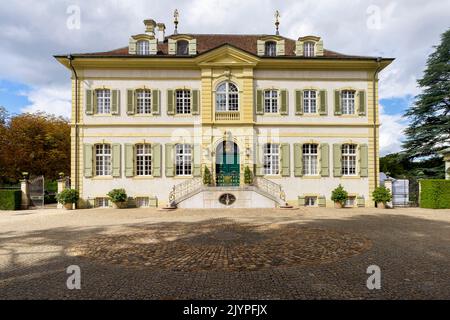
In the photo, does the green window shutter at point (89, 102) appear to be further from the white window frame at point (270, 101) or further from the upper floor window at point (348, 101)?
the upper floor window at point (348, 101)

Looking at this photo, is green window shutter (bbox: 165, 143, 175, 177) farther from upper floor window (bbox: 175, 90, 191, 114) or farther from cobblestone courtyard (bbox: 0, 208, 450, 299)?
cobblestone courtyard (bbox: 0, 208, 450, 299)

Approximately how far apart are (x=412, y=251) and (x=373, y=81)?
578 inches

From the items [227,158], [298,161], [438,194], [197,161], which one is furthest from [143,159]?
[438,194]

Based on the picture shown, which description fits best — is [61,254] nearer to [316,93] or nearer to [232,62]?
[232,62]

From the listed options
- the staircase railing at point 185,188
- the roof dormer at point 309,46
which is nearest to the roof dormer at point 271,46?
the roof dormer at point 309,46

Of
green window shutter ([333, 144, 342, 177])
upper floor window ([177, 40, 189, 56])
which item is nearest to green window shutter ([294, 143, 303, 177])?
green window shutter ([333, 144, 342, 177])

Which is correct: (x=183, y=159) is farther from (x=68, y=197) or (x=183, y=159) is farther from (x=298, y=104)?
(x=298, y=104)

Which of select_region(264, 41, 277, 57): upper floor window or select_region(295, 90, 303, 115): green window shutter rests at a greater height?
select_region(264, 41, 277, 57): upper floor window

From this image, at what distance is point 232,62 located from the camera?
18.3 meters

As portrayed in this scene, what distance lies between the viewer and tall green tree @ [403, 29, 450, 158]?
77.7ft

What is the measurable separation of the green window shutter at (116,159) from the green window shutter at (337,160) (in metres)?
13.5

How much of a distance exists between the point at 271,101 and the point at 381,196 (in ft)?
29.1

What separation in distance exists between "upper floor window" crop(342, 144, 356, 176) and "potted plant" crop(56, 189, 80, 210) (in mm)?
16706

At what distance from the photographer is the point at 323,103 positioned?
1870 centimetres
